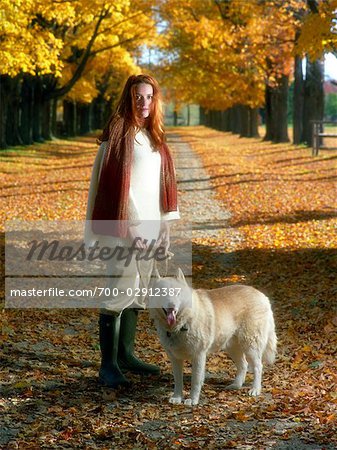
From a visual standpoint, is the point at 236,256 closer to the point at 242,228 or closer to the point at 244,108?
the point at 242,228

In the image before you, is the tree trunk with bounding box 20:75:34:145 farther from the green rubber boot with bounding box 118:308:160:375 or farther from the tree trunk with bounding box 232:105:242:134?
Result: the green rubber boot with bounding box 118:308:160:375

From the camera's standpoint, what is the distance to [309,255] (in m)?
11.4

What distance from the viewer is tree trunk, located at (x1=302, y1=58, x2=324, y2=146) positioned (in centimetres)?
3300

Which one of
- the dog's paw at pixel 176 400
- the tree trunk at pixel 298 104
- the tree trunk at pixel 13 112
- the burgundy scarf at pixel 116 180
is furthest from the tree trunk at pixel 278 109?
the dog's paw at pixel 176 400

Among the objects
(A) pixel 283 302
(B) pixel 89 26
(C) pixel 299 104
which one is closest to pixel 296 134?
(C) pixel 299 104

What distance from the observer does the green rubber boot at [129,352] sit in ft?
20.1

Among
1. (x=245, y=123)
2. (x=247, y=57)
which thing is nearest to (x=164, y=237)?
(x=247, y=57)

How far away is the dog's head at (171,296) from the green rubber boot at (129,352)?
88 centimetres

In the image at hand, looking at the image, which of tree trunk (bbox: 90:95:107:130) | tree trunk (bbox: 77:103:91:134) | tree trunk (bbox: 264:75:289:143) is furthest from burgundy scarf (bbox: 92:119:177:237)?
tree trunk (bbox: 90:95:107:130)

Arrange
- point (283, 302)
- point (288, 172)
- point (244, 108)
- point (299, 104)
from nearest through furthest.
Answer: point (283, 302) < point (288, 172) < point (299, 104) < point (244, 108)

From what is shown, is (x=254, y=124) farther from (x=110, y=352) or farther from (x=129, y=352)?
(x=110, y=352)

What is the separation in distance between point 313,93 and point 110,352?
29.0 meters

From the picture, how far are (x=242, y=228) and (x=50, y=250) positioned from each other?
11.5 ft

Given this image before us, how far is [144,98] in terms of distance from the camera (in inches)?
219
